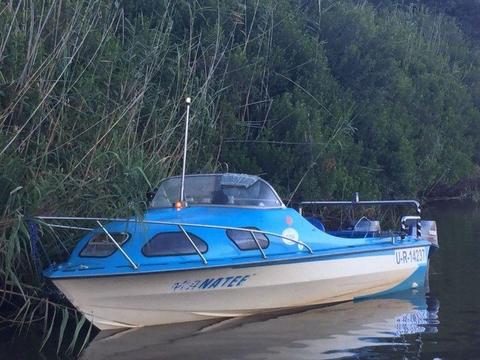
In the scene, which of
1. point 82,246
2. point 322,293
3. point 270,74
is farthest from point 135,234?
point 270,74

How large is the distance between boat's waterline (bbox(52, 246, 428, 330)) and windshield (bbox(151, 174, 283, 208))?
1060 millimetres

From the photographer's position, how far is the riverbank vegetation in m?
11.5

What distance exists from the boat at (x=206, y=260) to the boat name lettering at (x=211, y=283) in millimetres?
14

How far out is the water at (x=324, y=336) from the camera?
9.90m

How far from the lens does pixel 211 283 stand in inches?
426

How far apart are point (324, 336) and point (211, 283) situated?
1.47 meters

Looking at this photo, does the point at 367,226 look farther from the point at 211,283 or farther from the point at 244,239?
the point at 211,283

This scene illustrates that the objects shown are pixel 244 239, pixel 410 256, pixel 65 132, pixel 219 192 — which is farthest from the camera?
pixel 410 256

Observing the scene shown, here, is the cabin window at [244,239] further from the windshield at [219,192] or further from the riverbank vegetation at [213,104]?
the riverbank vegetation at [213,104]

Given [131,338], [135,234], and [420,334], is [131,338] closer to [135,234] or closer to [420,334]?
[135,234]

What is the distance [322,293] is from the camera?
11914 millimetres

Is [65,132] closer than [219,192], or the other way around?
[219,192]

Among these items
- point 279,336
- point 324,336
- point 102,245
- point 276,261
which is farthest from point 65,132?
point 324,336

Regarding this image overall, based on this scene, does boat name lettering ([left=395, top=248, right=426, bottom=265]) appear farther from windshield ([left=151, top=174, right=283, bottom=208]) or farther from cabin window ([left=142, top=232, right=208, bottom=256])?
cabin window ([left=142, top=232, right=208, bottom=256])
